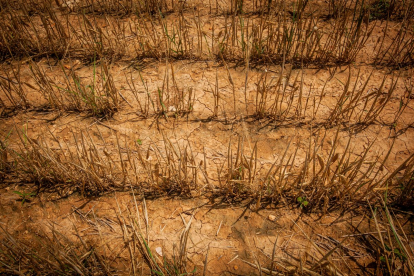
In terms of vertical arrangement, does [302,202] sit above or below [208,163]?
below

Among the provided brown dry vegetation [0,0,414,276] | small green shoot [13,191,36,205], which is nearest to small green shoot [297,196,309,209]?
brown dry vegetation [0,0,414,276]

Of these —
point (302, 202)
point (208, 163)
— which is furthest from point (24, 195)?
point (302, 202)

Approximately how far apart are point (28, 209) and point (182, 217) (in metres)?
1.14

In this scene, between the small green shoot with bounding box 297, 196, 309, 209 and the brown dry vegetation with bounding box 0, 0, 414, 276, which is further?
the small green shoot with bounding box 297, 196, 309, 209

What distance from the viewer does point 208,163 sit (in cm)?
219

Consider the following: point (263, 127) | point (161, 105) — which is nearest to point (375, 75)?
point (263, 127)

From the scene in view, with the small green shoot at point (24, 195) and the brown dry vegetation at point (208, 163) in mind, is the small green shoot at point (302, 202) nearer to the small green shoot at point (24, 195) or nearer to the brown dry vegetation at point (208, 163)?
the brown dry vegetation at point (208, 163)

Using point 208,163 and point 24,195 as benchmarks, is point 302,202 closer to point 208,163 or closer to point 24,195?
point 208,163

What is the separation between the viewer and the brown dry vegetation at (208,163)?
5.56 ft

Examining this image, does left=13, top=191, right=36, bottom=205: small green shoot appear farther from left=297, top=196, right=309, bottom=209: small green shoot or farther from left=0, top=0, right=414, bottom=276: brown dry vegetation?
left=297, top=196, right=309, bottom=209: small green shoot

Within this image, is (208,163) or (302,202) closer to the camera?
(302,202)

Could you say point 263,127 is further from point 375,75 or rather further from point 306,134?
point 375,75

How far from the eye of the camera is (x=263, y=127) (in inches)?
96.1

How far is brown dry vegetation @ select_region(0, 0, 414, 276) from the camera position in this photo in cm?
169
